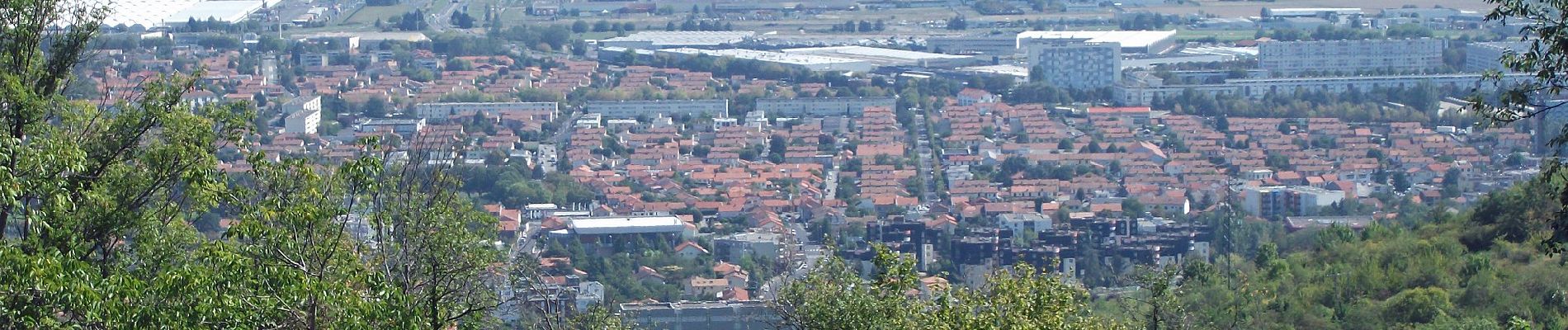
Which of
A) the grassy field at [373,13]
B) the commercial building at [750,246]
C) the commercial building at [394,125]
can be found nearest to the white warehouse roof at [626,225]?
the commercial building at [750,246]

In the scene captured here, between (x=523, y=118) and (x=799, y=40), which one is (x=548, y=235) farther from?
(x=799, y=40)

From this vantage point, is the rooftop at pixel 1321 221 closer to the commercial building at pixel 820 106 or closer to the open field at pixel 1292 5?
the commercial building at pixel 820 106

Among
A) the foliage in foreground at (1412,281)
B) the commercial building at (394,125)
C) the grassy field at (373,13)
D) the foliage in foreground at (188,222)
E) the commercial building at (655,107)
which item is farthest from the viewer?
the grassy field at (373,13)

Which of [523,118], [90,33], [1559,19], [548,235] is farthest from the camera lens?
[523,118]

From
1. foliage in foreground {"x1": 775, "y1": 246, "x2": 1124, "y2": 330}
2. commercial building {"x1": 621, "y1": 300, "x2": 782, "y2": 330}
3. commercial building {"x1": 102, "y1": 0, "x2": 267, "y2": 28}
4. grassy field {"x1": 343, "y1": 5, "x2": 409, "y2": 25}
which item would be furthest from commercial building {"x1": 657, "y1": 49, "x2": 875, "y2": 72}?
foliage in foreground {"x1": 775, "y1": 246, "x2": 1124, "y2": 330}

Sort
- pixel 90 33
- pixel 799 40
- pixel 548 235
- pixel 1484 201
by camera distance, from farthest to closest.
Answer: pixel 799 40
pixel 548 235
pixel 1484 201
pixel 90 33

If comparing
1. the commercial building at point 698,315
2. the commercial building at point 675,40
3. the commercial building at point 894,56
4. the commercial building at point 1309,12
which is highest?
the commercial building at point 1309,12

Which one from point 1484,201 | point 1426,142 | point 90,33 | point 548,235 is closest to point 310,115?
point 548,235
